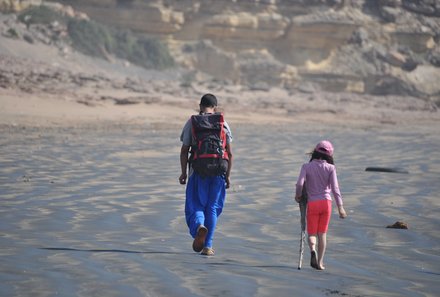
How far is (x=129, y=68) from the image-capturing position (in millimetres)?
31438

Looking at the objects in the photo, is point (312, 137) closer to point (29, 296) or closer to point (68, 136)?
point (68, 136)

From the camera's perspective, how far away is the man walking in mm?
7066

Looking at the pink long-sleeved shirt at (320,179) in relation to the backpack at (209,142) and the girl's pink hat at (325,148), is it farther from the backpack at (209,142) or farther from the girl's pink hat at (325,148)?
the backpack at (209,142)

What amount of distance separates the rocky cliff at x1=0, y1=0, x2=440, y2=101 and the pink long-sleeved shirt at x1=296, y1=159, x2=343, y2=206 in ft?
85.4

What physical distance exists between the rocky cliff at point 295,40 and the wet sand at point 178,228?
18421 millimetres

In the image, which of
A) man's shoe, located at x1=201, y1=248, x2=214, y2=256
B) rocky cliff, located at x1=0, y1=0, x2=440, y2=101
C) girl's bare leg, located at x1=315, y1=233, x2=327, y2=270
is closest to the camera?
girl's bare leg, located at x1=315, y1=233, x2=327, y2=270

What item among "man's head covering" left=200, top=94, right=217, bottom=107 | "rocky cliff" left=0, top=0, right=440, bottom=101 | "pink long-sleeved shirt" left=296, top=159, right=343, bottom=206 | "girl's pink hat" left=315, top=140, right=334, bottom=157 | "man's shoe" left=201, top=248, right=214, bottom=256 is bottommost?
"man's shoe" left=201, top=248, right=214, bottom=256

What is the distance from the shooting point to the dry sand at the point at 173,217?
5793 millimetres

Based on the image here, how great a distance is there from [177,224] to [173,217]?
0.36 meters

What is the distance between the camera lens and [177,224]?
837 cm

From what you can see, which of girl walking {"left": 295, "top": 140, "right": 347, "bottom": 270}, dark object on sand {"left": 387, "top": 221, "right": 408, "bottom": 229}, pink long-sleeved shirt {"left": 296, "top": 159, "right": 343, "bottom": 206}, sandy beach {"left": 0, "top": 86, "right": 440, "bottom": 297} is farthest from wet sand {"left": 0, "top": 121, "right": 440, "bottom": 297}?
pink long-sleeved shirt {"left": 296, "top": 159, "right": 343, "bottom": 206}

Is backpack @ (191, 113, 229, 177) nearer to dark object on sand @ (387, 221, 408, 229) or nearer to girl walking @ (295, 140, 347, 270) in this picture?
girl walking @ (295, 140, 347, 270)

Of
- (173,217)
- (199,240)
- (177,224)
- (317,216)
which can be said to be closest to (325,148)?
(317,216)

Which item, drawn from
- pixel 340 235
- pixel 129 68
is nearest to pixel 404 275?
pixel 340 235
